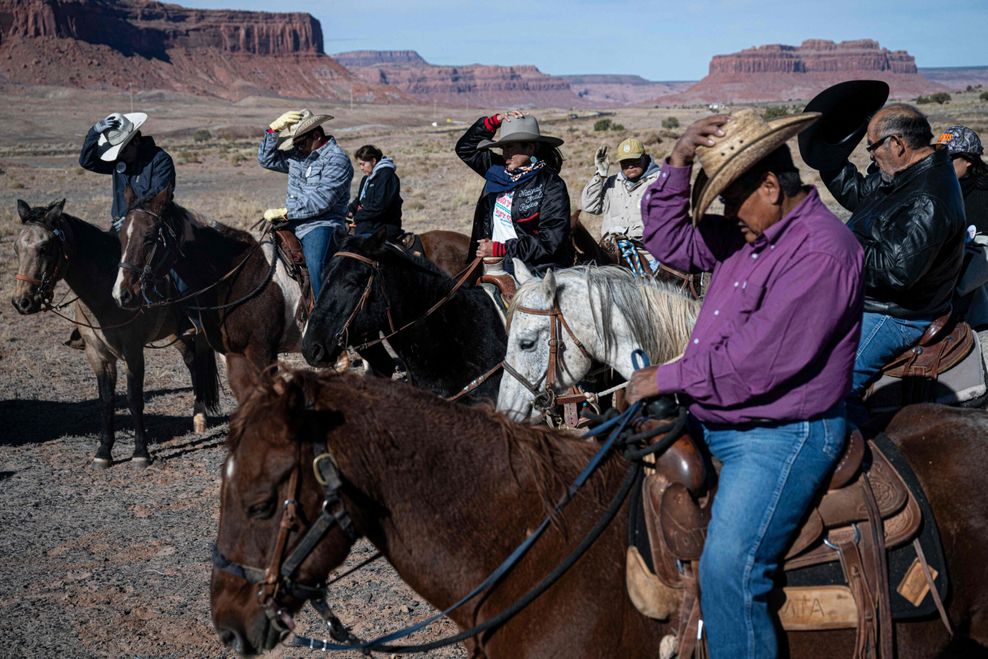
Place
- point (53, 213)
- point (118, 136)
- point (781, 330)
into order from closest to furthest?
point (781, 330) < point (53, 213) < point (118, 136)

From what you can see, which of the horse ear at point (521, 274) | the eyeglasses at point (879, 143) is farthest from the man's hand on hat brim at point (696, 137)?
the horse ear at point (521, 274)

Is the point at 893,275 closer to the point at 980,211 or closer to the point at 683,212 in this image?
the point at 683,212

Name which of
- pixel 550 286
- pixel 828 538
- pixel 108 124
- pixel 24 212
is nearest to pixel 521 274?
pixel 550 286

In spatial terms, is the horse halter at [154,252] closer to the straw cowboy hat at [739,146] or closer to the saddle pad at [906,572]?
the straw cowboy hat at [739,146]

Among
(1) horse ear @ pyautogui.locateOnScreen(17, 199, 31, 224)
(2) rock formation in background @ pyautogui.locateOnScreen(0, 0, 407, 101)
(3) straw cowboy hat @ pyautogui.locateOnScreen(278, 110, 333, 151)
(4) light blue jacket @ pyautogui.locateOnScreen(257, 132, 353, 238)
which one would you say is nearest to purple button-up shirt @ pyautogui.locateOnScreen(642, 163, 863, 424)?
(4) light blue jacket @ pyautogui.locateOnScreen(257, 132, 353, 238)

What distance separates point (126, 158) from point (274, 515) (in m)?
6.99

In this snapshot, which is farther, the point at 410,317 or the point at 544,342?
the point at 410,317

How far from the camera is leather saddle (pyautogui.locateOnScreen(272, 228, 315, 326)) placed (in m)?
8.37

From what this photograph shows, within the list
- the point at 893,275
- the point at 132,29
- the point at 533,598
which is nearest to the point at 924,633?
the point at 533,598

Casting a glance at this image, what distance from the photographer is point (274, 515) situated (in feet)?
8.30

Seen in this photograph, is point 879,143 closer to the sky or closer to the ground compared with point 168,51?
closer to the ground

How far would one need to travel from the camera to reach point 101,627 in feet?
16.8

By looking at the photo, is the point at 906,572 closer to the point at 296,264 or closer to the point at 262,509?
the point at 262,509

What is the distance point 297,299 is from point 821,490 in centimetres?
654
